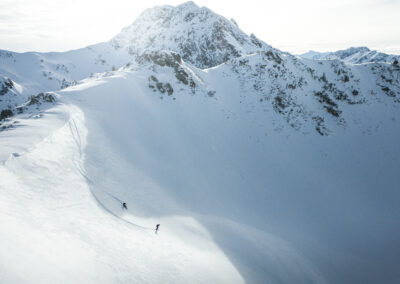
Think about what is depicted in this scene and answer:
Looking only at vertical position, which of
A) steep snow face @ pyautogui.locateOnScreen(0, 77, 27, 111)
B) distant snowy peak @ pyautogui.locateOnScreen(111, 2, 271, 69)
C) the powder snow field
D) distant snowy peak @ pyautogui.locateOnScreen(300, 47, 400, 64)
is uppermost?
distant snowy peak @ pyautogui.locateOnScreen(300, 47, 400, 64)

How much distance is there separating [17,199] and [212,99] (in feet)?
77.8

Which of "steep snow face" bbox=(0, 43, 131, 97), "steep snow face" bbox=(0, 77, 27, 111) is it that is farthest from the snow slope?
"steep snow face" bbox=(0, 43, 131, 97)

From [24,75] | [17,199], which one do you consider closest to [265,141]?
[17,199]

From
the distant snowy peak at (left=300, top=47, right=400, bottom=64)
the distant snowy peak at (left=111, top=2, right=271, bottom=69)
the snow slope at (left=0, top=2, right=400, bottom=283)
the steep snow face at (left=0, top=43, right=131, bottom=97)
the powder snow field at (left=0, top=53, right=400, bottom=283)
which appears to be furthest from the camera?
the distant snowy peak at (left=300, top=47, right=400, bottom=64)

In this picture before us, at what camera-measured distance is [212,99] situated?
28.8 metres

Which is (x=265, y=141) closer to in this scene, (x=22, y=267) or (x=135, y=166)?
(x=135, y=166)

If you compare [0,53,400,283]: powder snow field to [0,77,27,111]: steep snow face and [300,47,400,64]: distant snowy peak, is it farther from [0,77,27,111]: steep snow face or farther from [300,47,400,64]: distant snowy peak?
[300,47,400,64]: distant snowy peak

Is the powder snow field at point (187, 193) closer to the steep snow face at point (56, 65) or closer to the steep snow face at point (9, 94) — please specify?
the steep snow face at point (9, 94)

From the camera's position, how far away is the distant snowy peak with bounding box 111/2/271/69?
6881 centimetres

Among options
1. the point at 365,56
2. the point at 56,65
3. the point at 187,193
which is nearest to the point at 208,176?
the point at 187,193

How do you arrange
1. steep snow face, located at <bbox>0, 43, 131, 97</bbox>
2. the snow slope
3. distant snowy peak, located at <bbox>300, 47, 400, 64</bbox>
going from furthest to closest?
distant snowy peak, located at <bbox>300, 47, 400, 64</bbox>
steep snow face, located at <bbox>0, 43, 131, 97</bbox>
the snow slope

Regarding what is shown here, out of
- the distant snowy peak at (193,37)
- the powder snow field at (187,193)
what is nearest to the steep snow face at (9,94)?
the distant snowy peak at (193,37)

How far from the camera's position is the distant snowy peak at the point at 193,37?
68812 mm

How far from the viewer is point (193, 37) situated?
7731 cm
